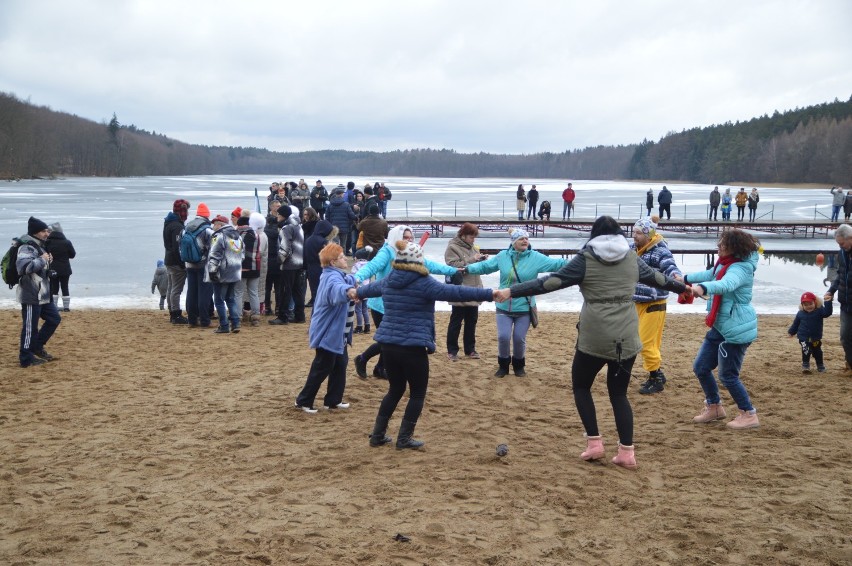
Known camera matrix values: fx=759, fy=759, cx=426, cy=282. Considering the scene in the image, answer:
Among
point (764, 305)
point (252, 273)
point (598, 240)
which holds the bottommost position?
point (764, 305)

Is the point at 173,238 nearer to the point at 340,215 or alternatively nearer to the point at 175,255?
the point at 175,255

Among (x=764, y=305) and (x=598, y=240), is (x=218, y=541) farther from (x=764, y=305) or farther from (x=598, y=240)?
(x=764, y=305)

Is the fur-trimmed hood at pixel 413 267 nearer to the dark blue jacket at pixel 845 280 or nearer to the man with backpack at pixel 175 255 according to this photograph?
the dark blue jacket at pixel 845 280

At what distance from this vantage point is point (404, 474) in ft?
18.5

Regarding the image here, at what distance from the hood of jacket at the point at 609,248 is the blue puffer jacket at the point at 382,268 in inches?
70.7

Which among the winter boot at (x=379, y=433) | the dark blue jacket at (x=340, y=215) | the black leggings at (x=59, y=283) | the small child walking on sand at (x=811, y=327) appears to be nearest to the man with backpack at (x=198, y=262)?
the black leggings at (x=59, y=283)

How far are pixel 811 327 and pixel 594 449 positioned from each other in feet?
15.0

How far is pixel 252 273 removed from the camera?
453 inches

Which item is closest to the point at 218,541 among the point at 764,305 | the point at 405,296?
the point at 405,296

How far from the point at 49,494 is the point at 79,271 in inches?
568

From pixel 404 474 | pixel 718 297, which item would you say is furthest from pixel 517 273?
pixel 404 474

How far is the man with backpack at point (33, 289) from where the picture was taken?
8.56 m

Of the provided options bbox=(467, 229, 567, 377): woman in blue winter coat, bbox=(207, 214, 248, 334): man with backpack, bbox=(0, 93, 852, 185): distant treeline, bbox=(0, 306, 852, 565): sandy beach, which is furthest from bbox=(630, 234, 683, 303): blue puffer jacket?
bbox=(0, 93, 852, 185): distant treeline

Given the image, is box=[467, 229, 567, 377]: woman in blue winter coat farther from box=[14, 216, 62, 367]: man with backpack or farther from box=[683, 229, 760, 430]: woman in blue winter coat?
box=[14, 216, 62, 367]: man with backpack
